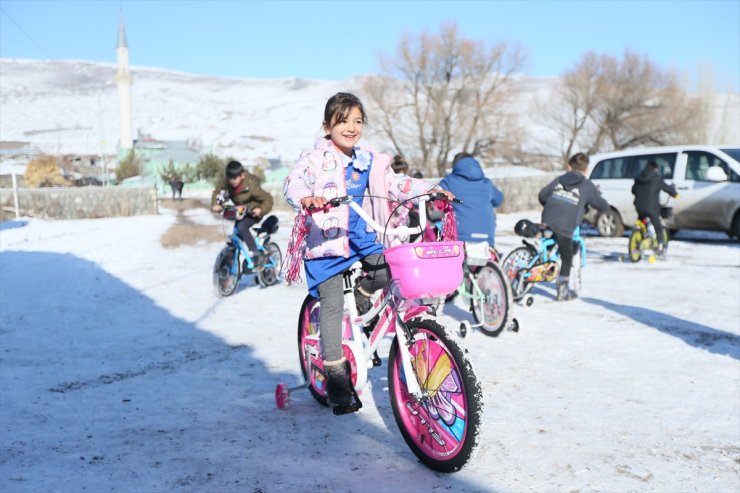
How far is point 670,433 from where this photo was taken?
3.98 metres

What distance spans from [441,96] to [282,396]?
43781mm

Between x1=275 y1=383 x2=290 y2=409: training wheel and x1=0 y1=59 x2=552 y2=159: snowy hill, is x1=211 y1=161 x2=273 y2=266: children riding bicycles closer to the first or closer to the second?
x1=275 y1=383 x2=290 y2=409: training wheel

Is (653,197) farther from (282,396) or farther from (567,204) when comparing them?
(282,396)

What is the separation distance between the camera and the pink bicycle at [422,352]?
3182mm

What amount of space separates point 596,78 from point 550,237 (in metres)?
45.0

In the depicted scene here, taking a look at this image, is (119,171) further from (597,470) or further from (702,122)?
(597,470)

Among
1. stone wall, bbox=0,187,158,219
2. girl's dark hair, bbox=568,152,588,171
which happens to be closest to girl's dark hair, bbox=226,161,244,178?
girl's dark hair, bbox=568,152,588,171

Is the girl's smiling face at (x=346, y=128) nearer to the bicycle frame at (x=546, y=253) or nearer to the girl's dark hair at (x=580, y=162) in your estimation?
the bicycle frame at (x=546, y=253)

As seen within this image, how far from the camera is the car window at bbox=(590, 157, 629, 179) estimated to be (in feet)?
51.2

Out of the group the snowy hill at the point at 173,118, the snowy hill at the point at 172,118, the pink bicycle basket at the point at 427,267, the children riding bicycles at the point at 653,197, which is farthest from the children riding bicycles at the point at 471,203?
the snowy hill at the point at 172,118

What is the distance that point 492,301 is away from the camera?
22.4 feet

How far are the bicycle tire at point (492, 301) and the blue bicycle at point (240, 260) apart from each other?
3830 mm

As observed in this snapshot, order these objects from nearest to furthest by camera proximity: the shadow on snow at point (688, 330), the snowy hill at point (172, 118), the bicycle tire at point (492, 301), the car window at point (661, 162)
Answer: the shadow on snow at point (688, 330) < the bicycle tire at point (492, 301) < the car window at point (661, 162) < the snowy hill at point (172, 118)

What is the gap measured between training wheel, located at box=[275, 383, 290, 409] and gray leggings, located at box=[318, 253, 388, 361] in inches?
25.7
